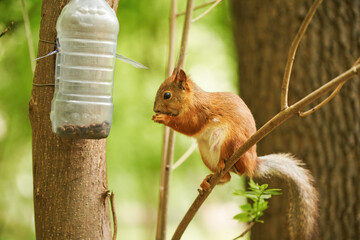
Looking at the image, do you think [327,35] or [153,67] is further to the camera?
[153,67]

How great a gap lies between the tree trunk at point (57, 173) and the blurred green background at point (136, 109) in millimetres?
2633

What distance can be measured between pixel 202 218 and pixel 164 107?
631 cm

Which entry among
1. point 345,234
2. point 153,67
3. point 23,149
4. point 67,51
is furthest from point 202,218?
point 67,51

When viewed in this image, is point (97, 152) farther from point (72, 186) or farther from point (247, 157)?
point (247, 157)

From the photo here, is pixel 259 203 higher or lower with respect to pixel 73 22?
lower

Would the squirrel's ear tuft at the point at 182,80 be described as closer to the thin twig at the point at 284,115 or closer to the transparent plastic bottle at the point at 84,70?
the transparent plastic bottle at the point at 84,70

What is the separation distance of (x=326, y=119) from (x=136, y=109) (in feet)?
9.96

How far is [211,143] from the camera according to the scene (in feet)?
6.21

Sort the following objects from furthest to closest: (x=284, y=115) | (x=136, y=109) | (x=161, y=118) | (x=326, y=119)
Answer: (x=136, y=109), (x=326, y=119), (x=161, y=118), (x=284, y=115)

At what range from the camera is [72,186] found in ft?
4.73

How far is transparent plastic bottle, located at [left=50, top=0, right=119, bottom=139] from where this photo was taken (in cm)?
143

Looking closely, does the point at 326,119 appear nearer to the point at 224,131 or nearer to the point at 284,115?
the point at 224,131

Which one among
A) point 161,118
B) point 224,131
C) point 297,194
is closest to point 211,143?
point 224,131

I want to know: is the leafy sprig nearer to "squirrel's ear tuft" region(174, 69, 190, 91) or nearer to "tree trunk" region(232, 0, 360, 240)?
"squirrel's ear tuft" region(174, 69, 190, 91)
